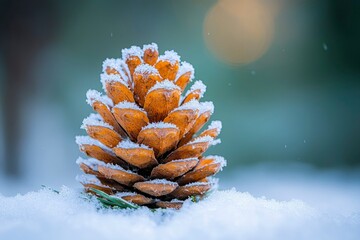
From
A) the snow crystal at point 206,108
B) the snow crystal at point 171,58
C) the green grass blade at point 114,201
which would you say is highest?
the snow crystal at point 171,58

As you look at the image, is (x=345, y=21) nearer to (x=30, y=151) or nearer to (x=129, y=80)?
(x=30, y=151)

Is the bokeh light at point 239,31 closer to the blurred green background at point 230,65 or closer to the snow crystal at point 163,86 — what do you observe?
the blurred green background at point 230,65

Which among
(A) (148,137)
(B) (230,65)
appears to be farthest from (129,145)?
(B) (230,65)

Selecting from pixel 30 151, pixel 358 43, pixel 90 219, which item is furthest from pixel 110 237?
pixel 358 43

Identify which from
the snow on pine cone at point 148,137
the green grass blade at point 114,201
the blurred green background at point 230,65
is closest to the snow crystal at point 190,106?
the snow on pine cone at point 148,137

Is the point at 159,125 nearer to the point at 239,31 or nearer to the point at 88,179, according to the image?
the point at 88,179

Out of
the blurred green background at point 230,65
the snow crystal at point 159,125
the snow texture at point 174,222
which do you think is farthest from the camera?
the blurred green background at point 230,65

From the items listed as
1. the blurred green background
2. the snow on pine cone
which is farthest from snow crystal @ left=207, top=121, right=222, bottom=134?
the blurred green background
